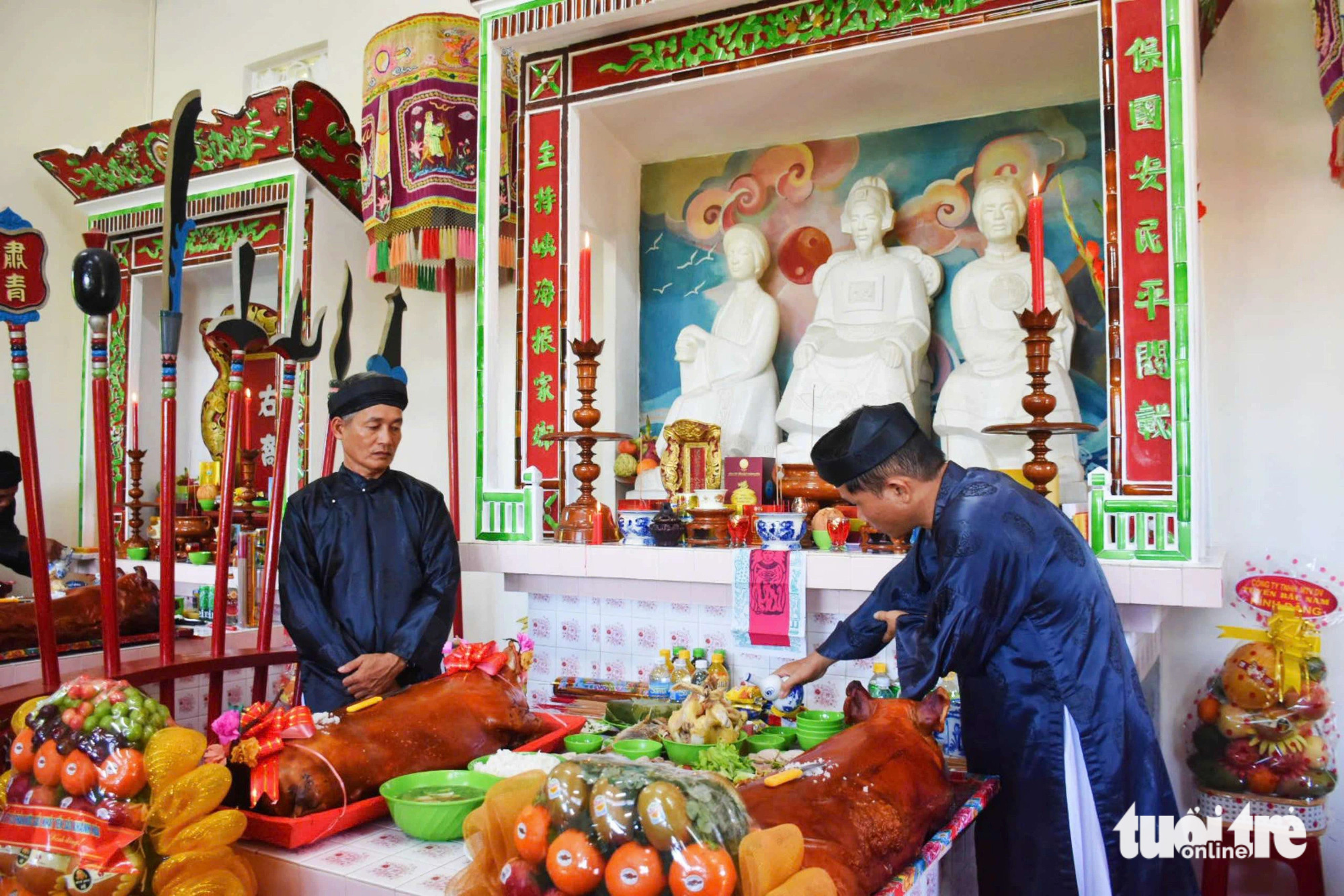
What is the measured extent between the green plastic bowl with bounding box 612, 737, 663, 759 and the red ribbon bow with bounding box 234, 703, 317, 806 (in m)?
0.61

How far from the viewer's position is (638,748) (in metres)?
2.00

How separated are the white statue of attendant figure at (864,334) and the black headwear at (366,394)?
1649 millimetres

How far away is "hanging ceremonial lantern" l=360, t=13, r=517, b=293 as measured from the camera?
14.6ft

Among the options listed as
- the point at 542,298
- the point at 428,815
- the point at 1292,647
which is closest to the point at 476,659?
the point at 428,815

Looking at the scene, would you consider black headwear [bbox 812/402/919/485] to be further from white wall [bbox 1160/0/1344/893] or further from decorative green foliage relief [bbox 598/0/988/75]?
white wall [bbox 1160/0/1344/893]

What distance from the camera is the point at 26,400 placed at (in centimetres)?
217

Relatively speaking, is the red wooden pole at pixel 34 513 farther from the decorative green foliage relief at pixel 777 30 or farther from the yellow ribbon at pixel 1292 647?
the yellow ribbon at pixel 1292 647

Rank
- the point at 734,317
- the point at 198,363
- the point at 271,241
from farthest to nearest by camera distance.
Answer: the point at 198,363 → the point at 271,241 → the point at 734,317

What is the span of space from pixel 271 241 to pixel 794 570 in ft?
13.4

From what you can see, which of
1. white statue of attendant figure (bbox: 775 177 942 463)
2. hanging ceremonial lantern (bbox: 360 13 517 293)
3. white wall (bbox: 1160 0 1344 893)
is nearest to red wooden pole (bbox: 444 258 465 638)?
hanging ceremonial lantern (bbox: 360 13 517 293)

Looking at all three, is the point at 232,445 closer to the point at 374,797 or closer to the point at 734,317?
the point at 374,797

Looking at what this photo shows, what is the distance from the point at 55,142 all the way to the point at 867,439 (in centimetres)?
639

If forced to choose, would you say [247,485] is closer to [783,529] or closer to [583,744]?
[783,529]

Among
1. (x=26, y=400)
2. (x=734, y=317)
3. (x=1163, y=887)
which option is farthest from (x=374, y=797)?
(x=734, y=317)
